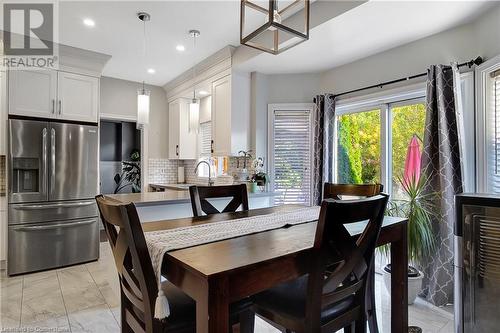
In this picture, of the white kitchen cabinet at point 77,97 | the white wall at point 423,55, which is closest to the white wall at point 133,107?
the white kitchen cabinet at point 77,97

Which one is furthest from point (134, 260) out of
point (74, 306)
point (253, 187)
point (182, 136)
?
point (182, 136)

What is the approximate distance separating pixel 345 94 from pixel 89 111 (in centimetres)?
334

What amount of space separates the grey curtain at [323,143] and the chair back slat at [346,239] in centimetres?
242

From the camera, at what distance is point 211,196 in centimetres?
216

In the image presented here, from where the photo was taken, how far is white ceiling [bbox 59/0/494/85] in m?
2.49

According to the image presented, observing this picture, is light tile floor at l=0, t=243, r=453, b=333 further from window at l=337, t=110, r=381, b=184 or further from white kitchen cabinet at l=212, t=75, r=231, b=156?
white kitchen cabinet at l=212, t=75, r=231, b=156

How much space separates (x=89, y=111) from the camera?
3855 millimetres

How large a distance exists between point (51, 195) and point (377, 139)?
156 inches

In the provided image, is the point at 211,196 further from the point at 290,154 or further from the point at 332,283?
the point at 290,154

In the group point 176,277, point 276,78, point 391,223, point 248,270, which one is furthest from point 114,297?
point 276,78

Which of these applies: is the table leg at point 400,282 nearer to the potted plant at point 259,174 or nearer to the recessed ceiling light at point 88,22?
the potted plant at point 259,174

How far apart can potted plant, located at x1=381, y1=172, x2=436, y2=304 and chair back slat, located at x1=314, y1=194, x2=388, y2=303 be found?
1.44 meters

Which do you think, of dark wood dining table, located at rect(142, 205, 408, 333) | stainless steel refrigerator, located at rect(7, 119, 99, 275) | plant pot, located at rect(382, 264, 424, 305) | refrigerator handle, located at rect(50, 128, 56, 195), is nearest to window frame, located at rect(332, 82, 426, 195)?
plant pot, located at rect(382, 264, 424, 305)

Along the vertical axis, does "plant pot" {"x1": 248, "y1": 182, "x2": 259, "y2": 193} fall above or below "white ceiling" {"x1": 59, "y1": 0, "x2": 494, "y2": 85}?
below
